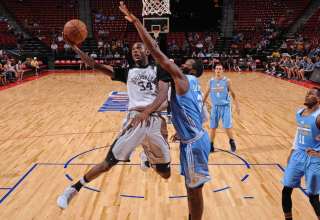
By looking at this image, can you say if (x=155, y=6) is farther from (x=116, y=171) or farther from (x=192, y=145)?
(x=192, y=145)

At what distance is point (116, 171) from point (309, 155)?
2.83 meters

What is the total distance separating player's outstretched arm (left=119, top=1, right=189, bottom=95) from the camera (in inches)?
103

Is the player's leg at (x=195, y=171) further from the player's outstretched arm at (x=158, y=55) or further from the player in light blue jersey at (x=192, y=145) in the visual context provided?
the player's outstretched arm at (x=158, y=55)

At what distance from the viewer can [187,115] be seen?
301 cm

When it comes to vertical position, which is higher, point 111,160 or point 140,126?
point 140,126

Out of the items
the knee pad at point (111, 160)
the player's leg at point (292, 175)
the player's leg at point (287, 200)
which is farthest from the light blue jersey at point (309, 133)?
the knee pad at point (111, 160)

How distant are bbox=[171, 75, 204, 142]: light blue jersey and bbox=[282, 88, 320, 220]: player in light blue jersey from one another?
99cm

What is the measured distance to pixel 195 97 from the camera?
3.07 meters

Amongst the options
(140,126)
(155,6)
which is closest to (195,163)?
(140,126)

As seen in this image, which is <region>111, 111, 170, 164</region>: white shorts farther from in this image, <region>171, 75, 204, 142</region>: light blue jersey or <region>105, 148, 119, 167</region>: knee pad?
<region>171, 75, 204, 142</region>: light blue jersey

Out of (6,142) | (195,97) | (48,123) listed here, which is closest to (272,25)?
(48,123)

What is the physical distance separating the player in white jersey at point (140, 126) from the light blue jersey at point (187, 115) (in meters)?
0.55

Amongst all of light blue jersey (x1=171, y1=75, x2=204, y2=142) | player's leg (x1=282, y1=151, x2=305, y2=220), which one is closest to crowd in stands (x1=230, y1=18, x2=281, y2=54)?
player's leg (x1=282, y1=151, x2=305, y2=220)

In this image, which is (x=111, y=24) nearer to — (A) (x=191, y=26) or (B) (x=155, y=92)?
(A) (x=191, y=26)
